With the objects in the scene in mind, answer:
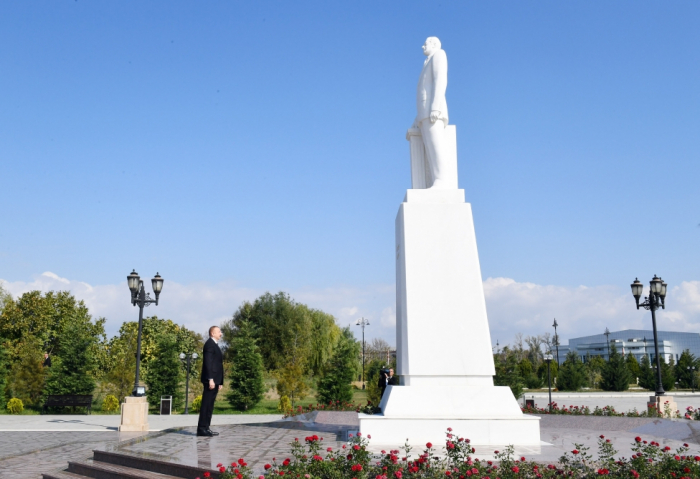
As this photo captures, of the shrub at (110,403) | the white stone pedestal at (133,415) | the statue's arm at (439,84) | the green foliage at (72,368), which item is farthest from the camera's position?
the green foliage at (72,368)

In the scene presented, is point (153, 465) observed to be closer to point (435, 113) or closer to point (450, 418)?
point (450, 418)

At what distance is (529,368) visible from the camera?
40844 mm

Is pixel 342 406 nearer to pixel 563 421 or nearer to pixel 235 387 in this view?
pixel 563 421

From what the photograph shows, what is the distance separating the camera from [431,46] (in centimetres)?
866

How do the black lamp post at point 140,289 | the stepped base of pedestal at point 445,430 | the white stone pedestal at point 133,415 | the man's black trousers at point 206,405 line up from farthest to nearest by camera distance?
the black lamp post at point 140,289 → the white stone pedestal at point 133,415 → the man's black trousers at point 206,405 → the stepped base of pedestal at point 445,430

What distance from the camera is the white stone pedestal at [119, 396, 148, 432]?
13.5 metres

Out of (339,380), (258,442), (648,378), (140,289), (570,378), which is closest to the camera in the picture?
(258,442)

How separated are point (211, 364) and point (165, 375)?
1709 cm

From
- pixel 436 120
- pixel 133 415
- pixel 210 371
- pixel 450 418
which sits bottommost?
pixel 133 415

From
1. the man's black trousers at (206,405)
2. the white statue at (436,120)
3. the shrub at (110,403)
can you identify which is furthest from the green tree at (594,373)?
the man's black trousers at (206,405)

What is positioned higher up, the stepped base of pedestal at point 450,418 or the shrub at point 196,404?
the stepped base of pedestal at point 450,418

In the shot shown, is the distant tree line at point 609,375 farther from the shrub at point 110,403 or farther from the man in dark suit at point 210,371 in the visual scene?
the man in dark suit at point 210,371

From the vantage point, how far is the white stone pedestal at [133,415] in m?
13.5

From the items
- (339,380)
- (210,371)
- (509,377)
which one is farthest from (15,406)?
(509,377)
